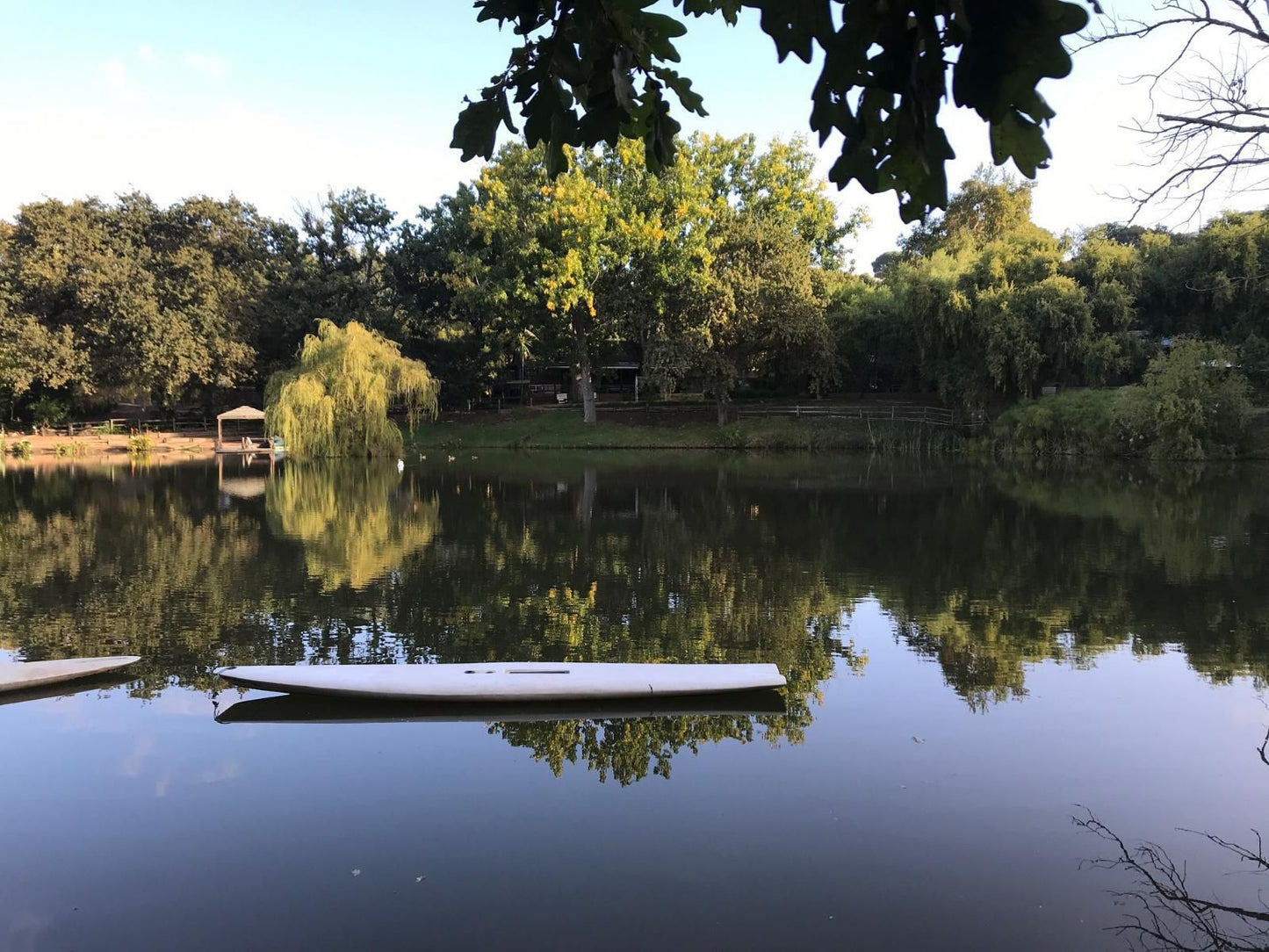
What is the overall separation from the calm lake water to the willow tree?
1684 centimetres

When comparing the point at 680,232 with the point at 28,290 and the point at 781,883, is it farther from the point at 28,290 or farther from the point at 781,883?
the point at 781,883

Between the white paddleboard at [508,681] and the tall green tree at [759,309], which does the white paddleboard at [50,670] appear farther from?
the tall green tree at [759,309]

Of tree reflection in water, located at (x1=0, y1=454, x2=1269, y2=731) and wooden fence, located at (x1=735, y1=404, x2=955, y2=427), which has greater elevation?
wooden fence, located at (x1=735, y1=404, x2=955, y2=427)

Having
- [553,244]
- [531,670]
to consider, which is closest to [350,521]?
[531,670]

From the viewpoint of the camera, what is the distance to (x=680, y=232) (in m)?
35.9

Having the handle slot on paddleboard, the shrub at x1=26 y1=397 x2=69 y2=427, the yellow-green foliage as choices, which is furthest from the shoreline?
the handle slot on paddleboard

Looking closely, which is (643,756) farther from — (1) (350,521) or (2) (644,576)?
(1) (350,521)

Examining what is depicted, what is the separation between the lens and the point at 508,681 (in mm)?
6402

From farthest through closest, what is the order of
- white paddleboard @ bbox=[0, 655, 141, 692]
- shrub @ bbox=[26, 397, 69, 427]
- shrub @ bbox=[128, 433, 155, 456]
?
shrub @ bbox=[26, 397, 69, 427], shrub @ bbox=[128, 433, 155, 456], white paddleboard @ bbox=[0, 655, 141, 692]

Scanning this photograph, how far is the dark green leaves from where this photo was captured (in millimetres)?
1628

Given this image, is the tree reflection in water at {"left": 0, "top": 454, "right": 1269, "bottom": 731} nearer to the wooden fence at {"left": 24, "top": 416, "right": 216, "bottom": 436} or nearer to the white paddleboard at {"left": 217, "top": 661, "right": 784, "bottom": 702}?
the white paddleboard at {"left": 217, "top": 661, "right": 784, "bottom": 702}

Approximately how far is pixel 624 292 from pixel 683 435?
6.90 metres

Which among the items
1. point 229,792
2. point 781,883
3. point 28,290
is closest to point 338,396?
point 28,290

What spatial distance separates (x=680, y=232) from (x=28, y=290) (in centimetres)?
2909
